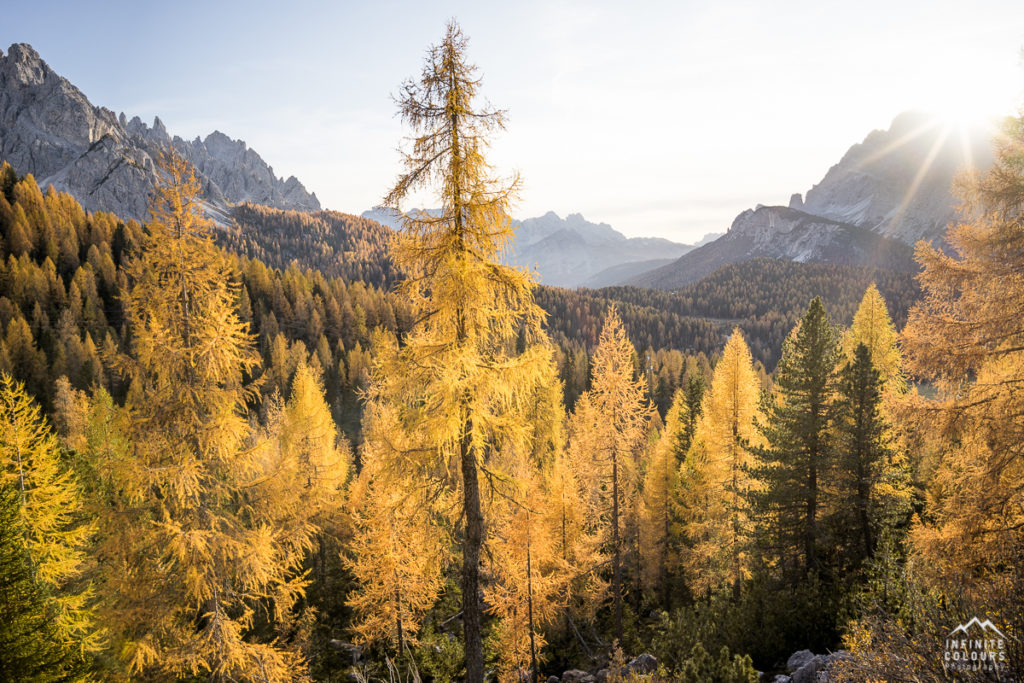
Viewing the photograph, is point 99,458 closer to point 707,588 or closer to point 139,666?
point 139,666

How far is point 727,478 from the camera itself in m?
20.2

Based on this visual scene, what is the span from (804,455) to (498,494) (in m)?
13.2

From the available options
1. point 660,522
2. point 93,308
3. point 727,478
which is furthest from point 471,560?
point 93,308

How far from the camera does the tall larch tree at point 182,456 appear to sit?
31.1 ft

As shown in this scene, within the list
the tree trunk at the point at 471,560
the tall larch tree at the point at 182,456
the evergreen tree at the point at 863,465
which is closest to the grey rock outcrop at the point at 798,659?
the evergreen tree at the point at 863,465

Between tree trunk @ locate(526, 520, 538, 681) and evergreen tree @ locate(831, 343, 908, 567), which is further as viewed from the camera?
tree trunk @ locate(526, 520, 538, 681)

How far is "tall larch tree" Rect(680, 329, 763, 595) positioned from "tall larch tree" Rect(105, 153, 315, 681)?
17813mm

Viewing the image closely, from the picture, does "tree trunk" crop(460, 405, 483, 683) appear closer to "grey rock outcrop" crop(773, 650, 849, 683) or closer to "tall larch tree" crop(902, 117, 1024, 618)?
"grey rock outcrop" crop(773, 650, 849, 683)

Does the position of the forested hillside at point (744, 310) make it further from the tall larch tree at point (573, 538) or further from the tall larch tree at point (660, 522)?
the tall larch tree at point (573, 538)

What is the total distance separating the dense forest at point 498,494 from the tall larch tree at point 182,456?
62 millimetres

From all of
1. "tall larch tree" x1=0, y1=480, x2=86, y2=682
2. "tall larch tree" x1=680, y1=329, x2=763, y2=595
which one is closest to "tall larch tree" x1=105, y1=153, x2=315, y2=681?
"tall larch tree" x1=0, y1=480, x2=86, y2=682

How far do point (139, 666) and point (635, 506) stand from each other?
72.8ft

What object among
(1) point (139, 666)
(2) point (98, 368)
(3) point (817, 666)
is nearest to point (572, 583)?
(3) point (817, 666)

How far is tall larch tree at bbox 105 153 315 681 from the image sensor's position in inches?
373
